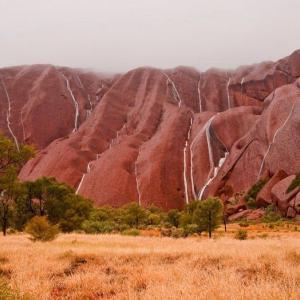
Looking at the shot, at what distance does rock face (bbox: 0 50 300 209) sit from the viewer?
358ft

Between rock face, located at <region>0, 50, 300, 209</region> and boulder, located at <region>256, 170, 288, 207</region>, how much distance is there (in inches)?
72.6

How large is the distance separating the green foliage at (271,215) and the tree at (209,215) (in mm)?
29201

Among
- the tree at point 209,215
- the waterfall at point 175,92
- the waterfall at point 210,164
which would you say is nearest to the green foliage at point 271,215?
the tree at point 209,215

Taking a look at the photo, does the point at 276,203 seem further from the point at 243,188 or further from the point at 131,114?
the point at 131,114

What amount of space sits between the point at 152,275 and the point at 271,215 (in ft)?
223

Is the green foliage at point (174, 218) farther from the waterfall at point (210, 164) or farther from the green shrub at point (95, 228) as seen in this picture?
the waterfall at point (210, 164)

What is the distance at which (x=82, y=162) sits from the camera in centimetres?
12744

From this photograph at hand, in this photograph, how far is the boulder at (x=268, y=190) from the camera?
283 ft

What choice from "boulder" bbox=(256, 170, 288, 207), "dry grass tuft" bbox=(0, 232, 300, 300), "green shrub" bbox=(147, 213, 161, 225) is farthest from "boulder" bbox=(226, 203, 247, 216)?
"dry grass tuft" bbox=(0, 232, 300, 300)

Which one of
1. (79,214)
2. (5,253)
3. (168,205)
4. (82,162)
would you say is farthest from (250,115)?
(5,253)

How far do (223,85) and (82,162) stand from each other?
7044 cm

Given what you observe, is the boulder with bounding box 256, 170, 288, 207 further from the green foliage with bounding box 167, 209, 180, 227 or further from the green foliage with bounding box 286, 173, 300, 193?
the green foliage with bounding box 167, 209, 180, 227

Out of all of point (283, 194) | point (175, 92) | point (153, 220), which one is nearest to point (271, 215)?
point (283, 194)

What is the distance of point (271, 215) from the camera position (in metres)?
76.5
